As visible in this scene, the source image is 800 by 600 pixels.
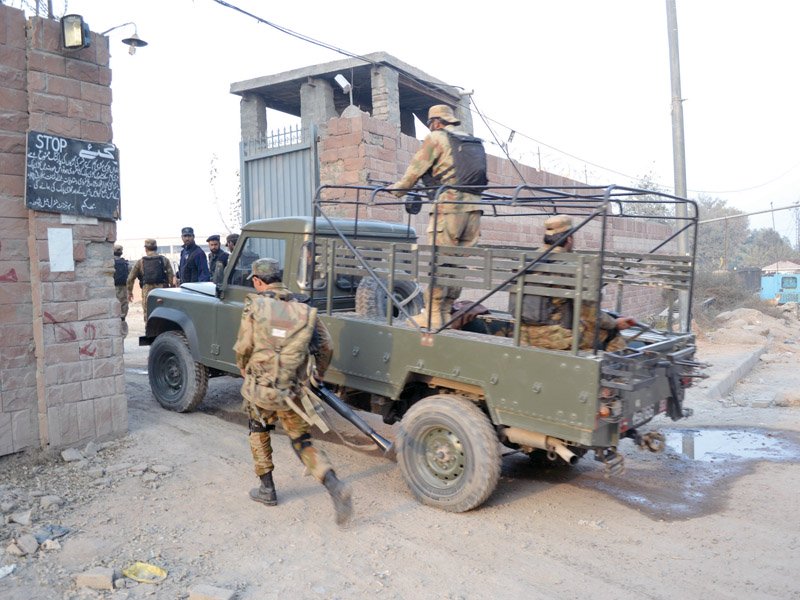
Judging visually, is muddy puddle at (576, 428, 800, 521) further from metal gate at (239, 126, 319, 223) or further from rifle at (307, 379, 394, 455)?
metal gate at (239, 126, 319, 223)

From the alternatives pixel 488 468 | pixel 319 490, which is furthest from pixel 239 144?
pixel 488 468

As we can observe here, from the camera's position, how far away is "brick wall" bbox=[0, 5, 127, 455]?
5016 mm

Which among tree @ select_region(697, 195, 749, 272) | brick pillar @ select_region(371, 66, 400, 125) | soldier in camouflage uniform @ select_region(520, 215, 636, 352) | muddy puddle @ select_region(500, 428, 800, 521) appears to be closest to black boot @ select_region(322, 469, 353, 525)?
muddy puddle @ select_region(500, 428, 800, 521)

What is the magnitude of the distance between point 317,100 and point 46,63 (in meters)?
10.3

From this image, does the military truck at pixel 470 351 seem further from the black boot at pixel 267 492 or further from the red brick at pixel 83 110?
the red brick at pixel 83 110

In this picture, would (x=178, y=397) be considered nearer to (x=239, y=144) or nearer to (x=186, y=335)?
(x=186, y=335)

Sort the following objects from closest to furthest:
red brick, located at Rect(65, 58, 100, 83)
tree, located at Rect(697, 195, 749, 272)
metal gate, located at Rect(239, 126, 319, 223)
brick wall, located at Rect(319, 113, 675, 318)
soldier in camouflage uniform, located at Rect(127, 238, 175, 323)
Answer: red brick, located at Rect(65, 58, 100, 83), brick wall, located at Rect(319, 113, 675, 318), metal gate, located at Rect(239, 126, 319, 223), soldier in camouflage uniform, located at Rect(127, 238, 175, 323), tree, located at Rect(697, 195, 749, 272)

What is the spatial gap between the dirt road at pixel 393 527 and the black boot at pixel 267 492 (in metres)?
0.06

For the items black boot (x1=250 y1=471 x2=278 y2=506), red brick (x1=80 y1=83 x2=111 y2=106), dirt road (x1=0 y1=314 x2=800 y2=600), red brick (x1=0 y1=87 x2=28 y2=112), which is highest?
red brick (x1=80 y1=83 x2=111 y2=106)

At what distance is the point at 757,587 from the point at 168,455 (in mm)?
4183

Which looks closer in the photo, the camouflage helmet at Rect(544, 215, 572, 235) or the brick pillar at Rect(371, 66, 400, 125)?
the camouflage helmet at Rect(544, 215, 572, 235)

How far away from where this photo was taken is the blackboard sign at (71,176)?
5.06 meters

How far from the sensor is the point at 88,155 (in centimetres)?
541

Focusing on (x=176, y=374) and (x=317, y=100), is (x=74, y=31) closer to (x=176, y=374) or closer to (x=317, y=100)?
(x=176, y=374)
